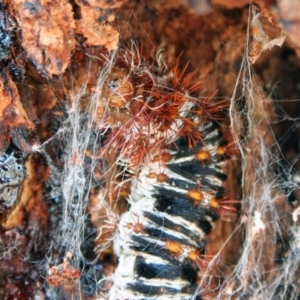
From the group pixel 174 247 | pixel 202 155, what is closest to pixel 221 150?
pixel 202 155

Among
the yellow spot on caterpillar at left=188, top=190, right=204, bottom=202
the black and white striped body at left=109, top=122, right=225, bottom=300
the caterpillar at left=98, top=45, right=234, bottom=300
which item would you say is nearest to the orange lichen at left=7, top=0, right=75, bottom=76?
the caterpillar at left=98, top=45, right=234, bottom=300

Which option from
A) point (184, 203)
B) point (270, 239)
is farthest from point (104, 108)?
point (270, 239)

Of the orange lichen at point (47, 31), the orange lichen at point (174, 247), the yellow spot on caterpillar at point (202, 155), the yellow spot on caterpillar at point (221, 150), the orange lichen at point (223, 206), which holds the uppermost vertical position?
the orange lichen at point (47, 31)

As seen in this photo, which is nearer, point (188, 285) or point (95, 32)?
point (95, 32)

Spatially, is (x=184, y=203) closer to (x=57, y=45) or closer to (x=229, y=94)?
(x=229, y=94)

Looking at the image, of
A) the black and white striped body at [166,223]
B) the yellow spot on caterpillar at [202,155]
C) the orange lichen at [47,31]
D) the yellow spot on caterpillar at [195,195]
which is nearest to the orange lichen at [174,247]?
the black and white striped body at [166,223]

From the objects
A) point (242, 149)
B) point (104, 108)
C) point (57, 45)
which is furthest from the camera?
point (242, 149)

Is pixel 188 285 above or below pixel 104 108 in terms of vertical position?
below

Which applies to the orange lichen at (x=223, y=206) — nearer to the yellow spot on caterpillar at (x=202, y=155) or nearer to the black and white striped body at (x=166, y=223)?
the black and white striped body at (x=166, y=223)

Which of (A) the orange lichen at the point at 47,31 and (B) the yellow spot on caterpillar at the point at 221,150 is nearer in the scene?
(A) the orange lichen at the point at 47,31
